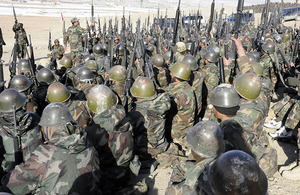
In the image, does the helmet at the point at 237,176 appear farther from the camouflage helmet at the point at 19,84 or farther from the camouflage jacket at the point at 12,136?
the camouflage helmet at the point at 19,84

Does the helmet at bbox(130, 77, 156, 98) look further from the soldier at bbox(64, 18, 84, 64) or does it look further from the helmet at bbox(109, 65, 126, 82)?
the soldier at bbox(64, 18, 84, 64)

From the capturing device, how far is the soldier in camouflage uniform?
→ 136 inches

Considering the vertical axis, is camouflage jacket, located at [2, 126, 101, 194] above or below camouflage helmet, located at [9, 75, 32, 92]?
below

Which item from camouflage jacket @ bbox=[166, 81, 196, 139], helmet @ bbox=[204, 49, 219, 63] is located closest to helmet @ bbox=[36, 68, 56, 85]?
camouflage jacket @ bbox=[166, 81, 196, 139]

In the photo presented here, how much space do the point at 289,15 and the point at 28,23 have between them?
37130mm

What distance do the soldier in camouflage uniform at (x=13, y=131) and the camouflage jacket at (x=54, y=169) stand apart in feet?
3.04

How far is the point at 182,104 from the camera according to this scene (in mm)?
5555

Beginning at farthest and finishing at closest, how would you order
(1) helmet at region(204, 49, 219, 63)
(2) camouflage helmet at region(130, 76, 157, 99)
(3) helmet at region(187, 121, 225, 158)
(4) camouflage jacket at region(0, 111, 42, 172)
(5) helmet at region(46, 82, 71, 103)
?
(1) helmet at region(204, 49, 219, 63) < (2) camouflage helmet at region(130, 76, 157, 99) < (5) helmet at region(46, 82, 71, 103) < (4) camouflage jacket at region(0, 111, 42, 172) < (3) helmet at region(187, 121, 225, 158)

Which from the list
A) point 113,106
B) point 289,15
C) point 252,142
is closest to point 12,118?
point 113,106

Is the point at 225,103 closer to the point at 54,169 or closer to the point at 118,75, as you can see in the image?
the point at 54,169

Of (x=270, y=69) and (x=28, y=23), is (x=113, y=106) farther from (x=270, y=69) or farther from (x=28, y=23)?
(x=28, y=23)

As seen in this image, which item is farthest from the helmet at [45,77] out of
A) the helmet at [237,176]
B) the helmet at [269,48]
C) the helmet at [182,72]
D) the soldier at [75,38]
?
the soldier at [75,38]

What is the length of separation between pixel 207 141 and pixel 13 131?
270 cm

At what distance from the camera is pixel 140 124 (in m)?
4.97
